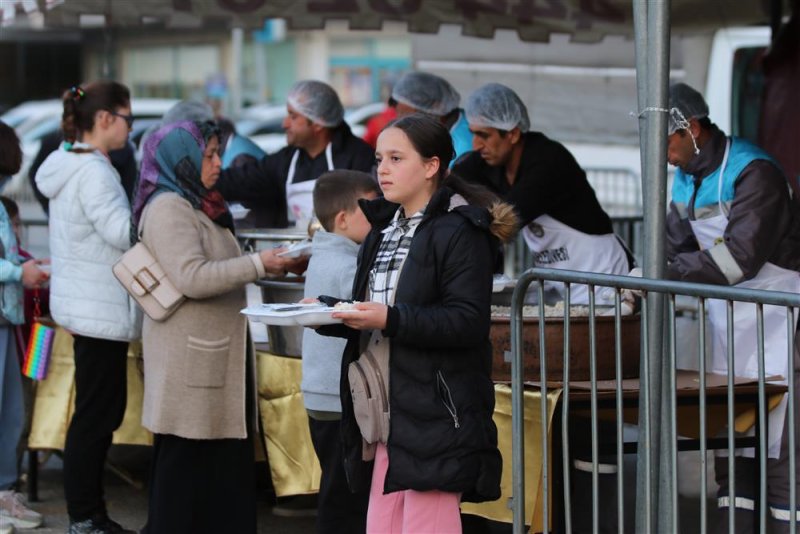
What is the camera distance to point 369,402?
3.80 meters

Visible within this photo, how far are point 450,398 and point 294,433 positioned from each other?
1944mm

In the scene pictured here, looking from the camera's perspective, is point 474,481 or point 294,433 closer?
point 474,481

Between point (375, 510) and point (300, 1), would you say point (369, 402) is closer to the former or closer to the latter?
point (375, 510)

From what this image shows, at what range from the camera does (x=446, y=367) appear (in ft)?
12.3

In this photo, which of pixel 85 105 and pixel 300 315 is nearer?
pixel 300 315

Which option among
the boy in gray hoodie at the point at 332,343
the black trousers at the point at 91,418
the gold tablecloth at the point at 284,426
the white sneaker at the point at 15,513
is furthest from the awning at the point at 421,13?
the boy in gray hoodie at the point at 332,343

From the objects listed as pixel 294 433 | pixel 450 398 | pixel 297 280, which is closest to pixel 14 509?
pixel 294 433

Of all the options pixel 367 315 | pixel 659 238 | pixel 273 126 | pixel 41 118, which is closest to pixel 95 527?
pixel 367 315

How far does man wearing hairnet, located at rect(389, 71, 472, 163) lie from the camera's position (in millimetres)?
6586

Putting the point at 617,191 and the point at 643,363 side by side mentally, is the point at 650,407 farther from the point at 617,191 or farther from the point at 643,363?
the point at 617,191

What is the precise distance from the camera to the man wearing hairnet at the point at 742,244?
15.3 ft

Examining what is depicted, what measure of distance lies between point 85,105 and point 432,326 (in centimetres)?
260

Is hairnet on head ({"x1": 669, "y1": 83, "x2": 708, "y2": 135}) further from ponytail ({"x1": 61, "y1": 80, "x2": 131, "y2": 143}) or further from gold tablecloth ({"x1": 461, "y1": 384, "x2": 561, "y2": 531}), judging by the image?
ponytail ({"x1": 61, "y1": 80, "x2": 131, "y2": 143})

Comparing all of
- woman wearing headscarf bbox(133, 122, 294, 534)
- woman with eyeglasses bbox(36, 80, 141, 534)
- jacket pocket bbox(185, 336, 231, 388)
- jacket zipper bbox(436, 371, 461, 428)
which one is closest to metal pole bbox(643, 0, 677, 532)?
jacket zipper bbox(436, 371, 461, 428)
